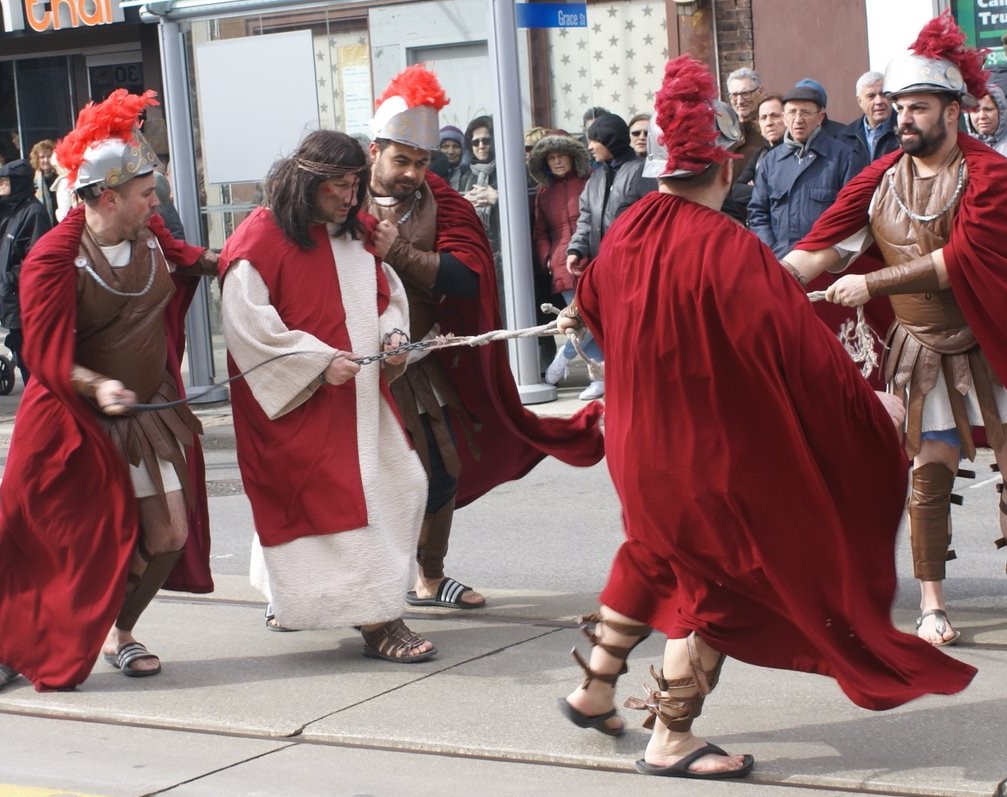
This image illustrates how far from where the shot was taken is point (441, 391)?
6.14 metres

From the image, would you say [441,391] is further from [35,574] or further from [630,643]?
[630,643]

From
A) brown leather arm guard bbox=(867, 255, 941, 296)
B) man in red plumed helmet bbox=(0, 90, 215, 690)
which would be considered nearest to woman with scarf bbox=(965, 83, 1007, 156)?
brown leather arm guard bbox=(867, 255, 941, 296)

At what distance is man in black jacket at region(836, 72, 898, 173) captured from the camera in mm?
9242

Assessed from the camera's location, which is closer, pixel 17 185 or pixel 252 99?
pixel 252 99

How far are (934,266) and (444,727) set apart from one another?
1.99m

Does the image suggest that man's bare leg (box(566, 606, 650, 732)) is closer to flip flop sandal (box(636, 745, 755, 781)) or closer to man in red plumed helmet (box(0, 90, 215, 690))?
flip flop sandal (box(636, 745, 755, 781))

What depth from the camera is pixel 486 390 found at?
6.25 m

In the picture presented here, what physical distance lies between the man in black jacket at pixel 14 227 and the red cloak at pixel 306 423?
6.80 m

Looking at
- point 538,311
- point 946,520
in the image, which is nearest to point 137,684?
point 946,520

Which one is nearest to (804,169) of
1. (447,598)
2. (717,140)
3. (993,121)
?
(993,121)

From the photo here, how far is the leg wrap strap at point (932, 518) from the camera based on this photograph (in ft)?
18.2

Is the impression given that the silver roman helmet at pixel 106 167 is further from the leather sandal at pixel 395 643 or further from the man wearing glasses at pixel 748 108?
the man wearing glasses at pixel 748 108

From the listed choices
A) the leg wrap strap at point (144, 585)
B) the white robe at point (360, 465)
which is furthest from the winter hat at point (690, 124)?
the leg wrap strap at point (144, 585)

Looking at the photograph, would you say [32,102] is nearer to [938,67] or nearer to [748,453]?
[938,67]
